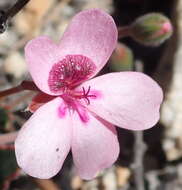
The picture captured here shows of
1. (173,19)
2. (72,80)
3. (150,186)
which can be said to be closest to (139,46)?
(173,19)

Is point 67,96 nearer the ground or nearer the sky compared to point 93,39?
nearer the ground

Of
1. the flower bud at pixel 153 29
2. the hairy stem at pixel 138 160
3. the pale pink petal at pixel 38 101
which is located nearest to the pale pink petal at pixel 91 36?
the pale pink petal at pixel 38 101

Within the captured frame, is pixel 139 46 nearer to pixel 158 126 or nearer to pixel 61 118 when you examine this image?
pixel 158 126

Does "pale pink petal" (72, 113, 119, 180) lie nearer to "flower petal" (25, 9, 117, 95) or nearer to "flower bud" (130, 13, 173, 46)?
"flower petal" (25, 9, 117, 95)

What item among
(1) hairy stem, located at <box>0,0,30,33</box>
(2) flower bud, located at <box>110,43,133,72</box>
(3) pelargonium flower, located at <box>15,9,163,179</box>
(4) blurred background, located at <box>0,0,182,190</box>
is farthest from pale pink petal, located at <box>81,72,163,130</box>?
(4) blurred background, located at <box>0,0,182,190</box>

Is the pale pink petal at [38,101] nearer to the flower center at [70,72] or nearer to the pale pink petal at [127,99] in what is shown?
the flower center at [70,72]

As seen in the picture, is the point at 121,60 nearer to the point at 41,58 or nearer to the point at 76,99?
the point at 76,99
